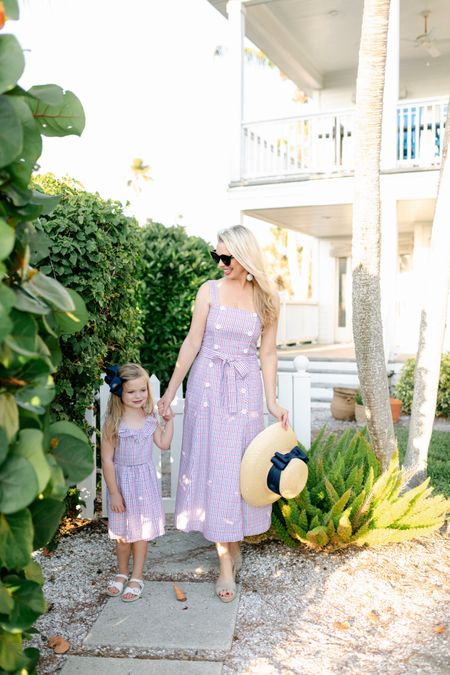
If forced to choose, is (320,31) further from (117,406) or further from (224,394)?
(117,406)

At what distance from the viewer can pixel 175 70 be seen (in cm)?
4416

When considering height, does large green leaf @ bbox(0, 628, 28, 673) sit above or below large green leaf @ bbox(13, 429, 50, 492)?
below

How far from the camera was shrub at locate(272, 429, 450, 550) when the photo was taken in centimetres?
334

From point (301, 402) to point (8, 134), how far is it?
3.01m

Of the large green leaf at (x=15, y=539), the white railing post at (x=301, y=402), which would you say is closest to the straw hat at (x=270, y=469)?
the white railing post at (x=301, y=402)

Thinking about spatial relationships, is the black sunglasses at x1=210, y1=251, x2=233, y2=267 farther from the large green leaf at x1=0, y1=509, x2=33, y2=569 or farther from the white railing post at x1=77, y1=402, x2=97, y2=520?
the large green leaf at x1=0, y1=509, x2=33, y2=569

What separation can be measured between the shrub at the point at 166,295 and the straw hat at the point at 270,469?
4.08 meters

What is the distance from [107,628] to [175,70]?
46074 millimetres

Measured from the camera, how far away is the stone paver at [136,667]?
7.82ft

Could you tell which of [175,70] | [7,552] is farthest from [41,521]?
[175,70]

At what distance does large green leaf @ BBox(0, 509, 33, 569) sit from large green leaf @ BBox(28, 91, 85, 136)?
3.12 feet

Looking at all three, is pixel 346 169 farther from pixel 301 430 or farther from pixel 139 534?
pixel 139 534

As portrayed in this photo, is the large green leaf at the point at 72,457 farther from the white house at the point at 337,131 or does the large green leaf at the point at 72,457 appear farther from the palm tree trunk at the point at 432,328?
the white house at the point at 337,131

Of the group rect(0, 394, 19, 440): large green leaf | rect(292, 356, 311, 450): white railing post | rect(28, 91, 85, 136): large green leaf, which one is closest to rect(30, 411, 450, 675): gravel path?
rect(292, 356, 311, 450): white railing post
